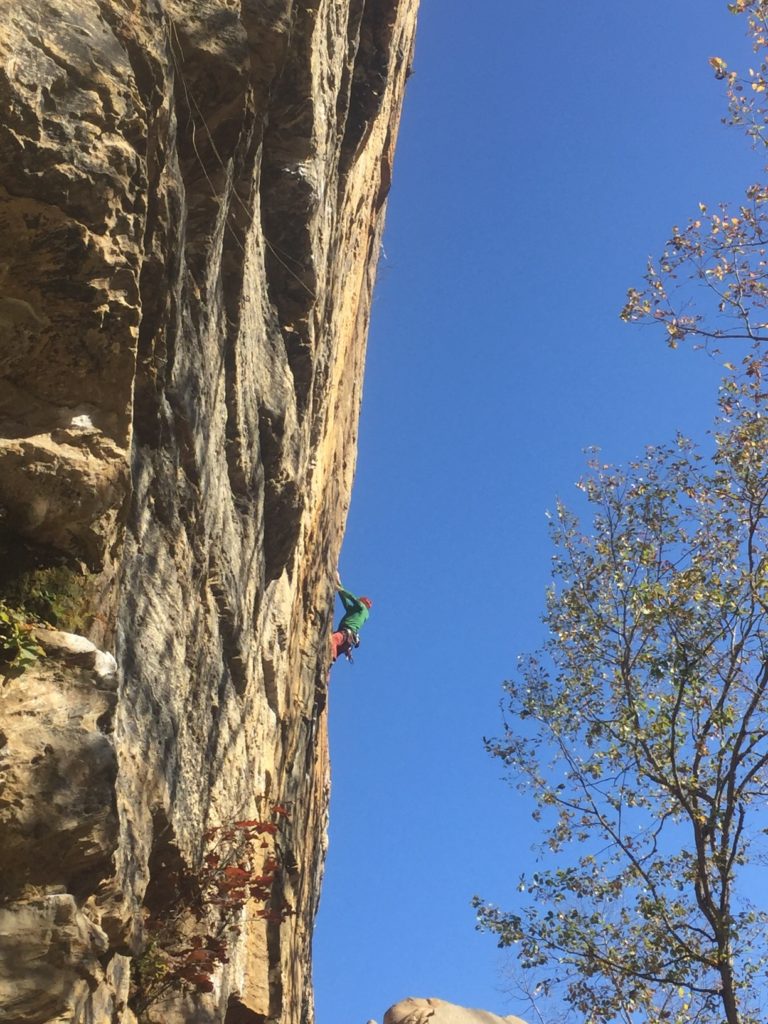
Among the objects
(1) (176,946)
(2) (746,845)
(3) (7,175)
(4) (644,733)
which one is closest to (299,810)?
(4) (644,733)

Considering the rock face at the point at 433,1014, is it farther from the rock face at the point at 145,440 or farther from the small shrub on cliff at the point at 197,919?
the small shrub on cliff at the point at 197,919

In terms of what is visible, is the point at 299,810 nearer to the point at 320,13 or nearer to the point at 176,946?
the point at 176,946

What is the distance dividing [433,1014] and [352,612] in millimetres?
11862

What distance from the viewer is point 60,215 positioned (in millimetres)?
4383

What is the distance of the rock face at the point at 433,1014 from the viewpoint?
85.4 ft

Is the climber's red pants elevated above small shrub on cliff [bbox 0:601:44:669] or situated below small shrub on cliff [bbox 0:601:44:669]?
above

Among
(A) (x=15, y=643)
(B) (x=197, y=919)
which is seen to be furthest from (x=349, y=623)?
(A) (x=15, y=643)

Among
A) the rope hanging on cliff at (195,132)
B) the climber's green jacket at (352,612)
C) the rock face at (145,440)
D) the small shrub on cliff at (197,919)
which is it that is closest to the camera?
the rock face at (145,440)

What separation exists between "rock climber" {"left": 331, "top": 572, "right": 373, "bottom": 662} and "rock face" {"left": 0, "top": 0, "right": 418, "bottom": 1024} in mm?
12200

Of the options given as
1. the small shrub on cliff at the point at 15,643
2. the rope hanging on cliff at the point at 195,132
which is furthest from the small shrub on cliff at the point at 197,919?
the rope hanging on cliff at the point at 195,132

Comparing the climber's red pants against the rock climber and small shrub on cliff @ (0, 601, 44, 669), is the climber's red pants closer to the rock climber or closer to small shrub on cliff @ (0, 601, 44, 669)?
the rock climber

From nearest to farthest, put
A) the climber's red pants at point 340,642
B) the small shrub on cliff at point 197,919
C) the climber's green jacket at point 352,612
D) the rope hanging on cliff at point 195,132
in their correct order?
the rope hanging on cliff at point 195,132
the small shrub on cliff at point 197,919
the climber's red pants at point 340,642
the climber's green jacket at point 352,612

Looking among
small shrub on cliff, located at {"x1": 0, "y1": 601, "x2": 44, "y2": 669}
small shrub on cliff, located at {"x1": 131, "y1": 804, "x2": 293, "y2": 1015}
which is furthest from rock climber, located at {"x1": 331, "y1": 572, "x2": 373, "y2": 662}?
small shrub on cliff, located at {"x1": 0, "y1": 601, "x2": 44, "y2": 669}

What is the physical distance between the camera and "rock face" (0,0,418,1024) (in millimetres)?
4195
